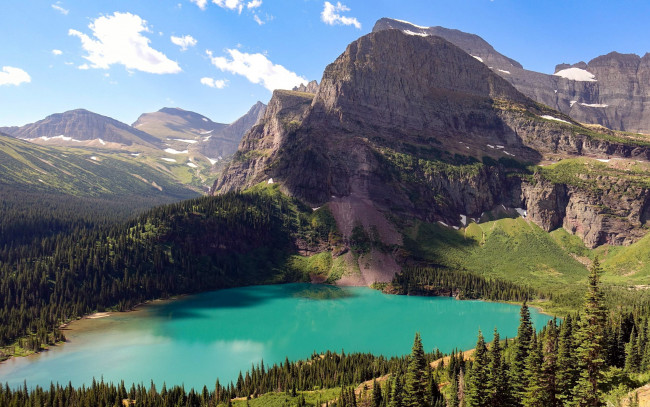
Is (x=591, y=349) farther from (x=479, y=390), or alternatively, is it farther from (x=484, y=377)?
(x=479, y=390)

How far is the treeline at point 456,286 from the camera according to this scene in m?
151

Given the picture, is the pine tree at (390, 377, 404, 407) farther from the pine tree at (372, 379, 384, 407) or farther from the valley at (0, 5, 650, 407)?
the pine tree at (372, 379, 384, 407)

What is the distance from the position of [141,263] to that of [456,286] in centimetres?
11461

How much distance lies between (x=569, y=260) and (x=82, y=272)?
191556mm

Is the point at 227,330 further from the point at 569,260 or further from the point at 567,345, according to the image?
the point at 569,260

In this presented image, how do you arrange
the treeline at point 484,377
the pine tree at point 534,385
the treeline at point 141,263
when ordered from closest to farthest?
the treeline at point 484,377 → the pine tree at point 534,385 → the treeline at point 141,263

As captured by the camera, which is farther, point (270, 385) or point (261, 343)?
point (261, 343)

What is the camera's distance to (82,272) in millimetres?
136750

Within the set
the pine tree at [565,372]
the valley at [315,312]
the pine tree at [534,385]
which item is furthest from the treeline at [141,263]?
the pine tree at [565,372]

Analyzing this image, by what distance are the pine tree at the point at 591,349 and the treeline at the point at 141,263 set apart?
10449 cm

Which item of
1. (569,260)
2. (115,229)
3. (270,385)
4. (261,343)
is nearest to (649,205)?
(569,260)

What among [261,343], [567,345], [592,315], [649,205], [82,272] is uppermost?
[649,205]

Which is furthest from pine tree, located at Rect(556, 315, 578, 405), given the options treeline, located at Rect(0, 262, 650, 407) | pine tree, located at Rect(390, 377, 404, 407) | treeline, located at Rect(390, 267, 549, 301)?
treeline, located at Rect(390, 267, 549, 301)

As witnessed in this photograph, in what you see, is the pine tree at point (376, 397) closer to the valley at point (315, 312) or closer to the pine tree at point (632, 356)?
the valley at point (315, 312)
